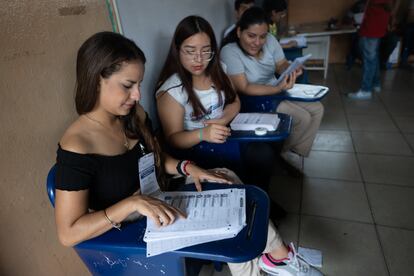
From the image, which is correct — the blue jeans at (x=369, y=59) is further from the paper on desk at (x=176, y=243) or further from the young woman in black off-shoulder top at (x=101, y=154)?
the paper on desk at (x=176, y=243)

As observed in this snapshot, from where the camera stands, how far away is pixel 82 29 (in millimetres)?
1047

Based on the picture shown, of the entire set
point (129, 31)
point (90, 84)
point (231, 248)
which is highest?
point (129, 31)

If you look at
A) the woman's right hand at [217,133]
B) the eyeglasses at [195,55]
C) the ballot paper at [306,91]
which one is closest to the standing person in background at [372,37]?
the ballot paper at [306,91]

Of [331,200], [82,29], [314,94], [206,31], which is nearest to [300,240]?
[331,200]

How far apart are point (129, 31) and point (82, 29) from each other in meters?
0.30

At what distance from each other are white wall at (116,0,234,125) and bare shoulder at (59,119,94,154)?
23.9 inches

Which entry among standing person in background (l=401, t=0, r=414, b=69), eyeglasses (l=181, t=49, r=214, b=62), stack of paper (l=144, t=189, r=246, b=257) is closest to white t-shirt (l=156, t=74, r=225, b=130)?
eyeglasses (l=181, t=49, r=214, b=62)

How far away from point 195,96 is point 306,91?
910 millimetres

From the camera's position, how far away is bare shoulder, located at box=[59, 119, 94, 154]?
80 cm

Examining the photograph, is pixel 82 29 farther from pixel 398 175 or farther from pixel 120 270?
pixel 398 175

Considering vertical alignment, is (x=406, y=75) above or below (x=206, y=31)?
below

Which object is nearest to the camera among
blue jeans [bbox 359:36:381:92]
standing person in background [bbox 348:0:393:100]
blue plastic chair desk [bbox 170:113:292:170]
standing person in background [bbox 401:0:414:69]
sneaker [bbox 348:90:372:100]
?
blue plastic chair desk [bbox 170:113:292:170]

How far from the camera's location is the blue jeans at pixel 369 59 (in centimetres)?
341

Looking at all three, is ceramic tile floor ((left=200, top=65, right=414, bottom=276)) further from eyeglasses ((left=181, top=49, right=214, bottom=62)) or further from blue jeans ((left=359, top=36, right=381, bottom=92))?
eyeglasses ((left=181, top=49, right=214, bottom=62))
